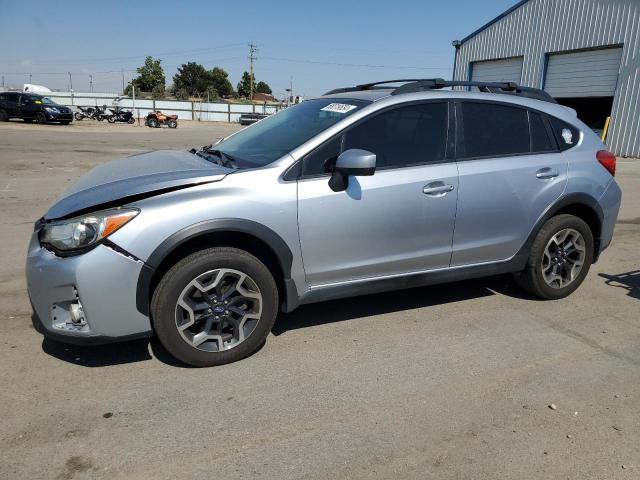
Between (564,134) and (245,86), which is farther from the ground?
(245,86)

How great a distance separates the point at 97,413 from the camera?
279cm

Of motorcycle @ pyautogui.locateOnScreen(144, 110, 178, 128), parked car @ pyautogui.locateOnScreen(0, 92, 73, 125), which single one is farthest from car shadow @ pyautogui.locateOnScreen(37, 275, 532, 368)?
motorcycle @ pyautogui.locateOnScreen(144, 110, 178, 128)

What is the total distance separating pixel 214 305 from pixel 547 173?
2898 millimetres

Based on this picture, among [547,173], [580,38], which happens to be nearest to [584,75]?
[580,38]

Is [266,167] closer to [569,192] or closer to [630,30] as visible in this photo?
[569,192]

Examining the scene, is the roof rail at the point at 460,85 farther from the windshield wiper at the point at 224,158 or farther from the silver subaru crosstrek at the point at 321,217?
the windshield wiper at the point at 224,158

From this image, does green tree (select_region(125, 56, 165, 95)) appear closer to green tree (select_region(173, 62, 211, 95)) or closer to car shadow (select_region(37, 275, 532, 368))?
green tree (select_region(173, 62, 211, 95))

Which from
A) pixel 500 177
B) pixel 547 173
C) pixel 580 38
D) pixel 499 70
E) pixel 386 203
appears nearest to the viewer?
pixel 386 203

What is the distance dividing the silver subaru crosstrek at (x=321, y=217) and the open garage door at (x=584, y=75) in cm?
1951

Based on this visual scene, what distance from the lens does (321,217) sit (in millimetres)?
3383

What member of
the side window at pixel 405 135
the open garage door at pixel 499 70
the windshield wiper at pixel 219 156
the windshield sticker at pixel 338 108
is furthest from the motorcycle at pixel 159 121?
the side window at pixel 405 135

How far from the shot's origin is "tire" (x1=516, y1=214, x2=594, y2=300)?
437 cm

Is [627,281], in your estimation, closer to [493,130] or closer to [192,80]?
[493,130]

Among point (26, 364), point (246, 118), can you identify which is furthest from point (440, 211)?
point (246, 118)
